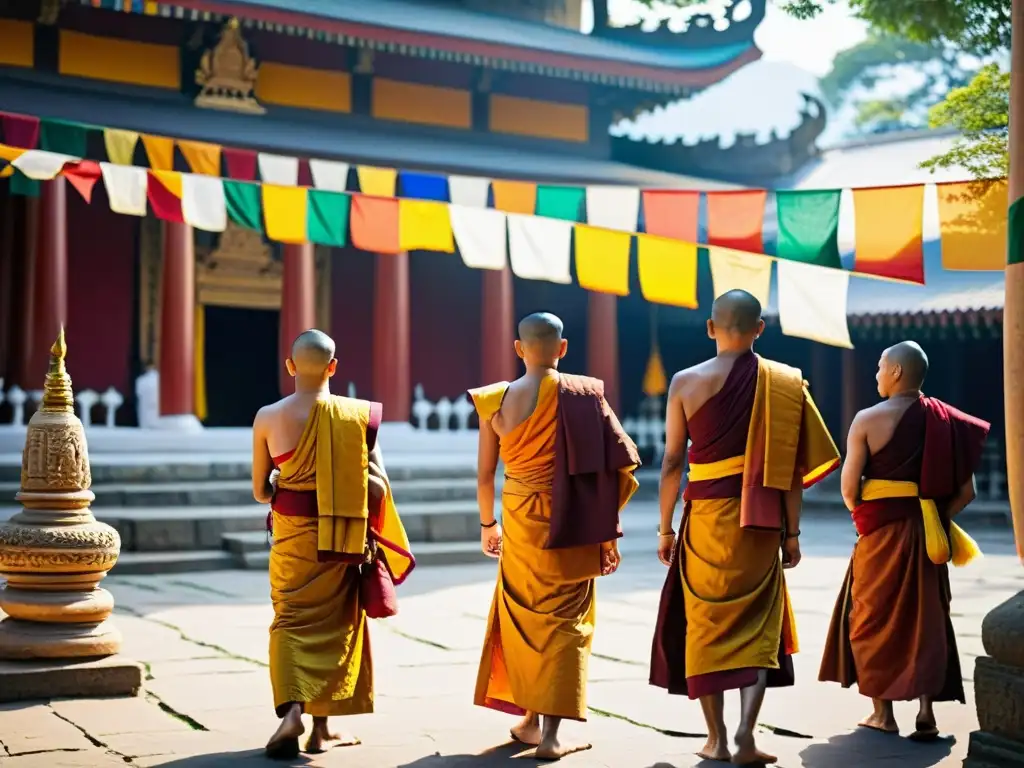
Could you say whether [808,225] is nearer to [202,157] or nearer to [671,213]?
[671,213]

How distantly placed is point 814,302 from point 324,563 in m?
3.87

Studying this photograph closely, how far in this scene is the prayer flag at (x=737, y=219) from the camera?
8.23 m

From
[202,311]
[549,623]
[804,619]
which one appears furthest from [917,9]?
[202,311]

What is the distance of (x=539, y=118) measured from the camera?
54.7 feet

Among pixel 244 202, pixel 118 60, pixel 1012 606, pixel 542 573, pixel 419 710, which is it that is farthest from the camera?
pixel 118 60

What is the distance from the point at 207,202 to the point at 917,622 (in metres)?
5.70

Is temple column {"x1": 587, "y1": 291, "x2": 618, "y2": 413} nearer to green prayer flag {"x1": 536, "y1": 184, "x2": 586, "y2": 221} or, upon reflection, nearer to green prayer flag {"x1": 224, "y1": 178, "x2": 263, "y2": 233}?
green prayer flag {"x1": 536, "y1": 184, "x2": 586, "y2": 221}

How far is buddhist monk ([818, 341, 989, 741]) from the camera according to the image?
5.08 meters

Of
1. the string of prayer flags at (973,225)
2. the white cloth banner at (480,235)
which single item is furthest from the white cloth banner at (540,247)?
the string of prayer flags at (973,225)

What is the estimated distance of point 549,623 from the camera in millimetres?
4633

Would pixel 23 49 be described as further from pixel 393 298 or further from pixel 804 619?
pixel 804 619

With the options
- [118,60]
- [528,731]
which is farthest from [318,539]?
[118,60]

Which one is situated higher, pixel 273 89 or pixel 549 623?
pixel 273 89

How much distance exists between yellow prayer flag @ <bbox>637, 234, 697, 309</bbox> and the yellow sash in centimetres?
299
